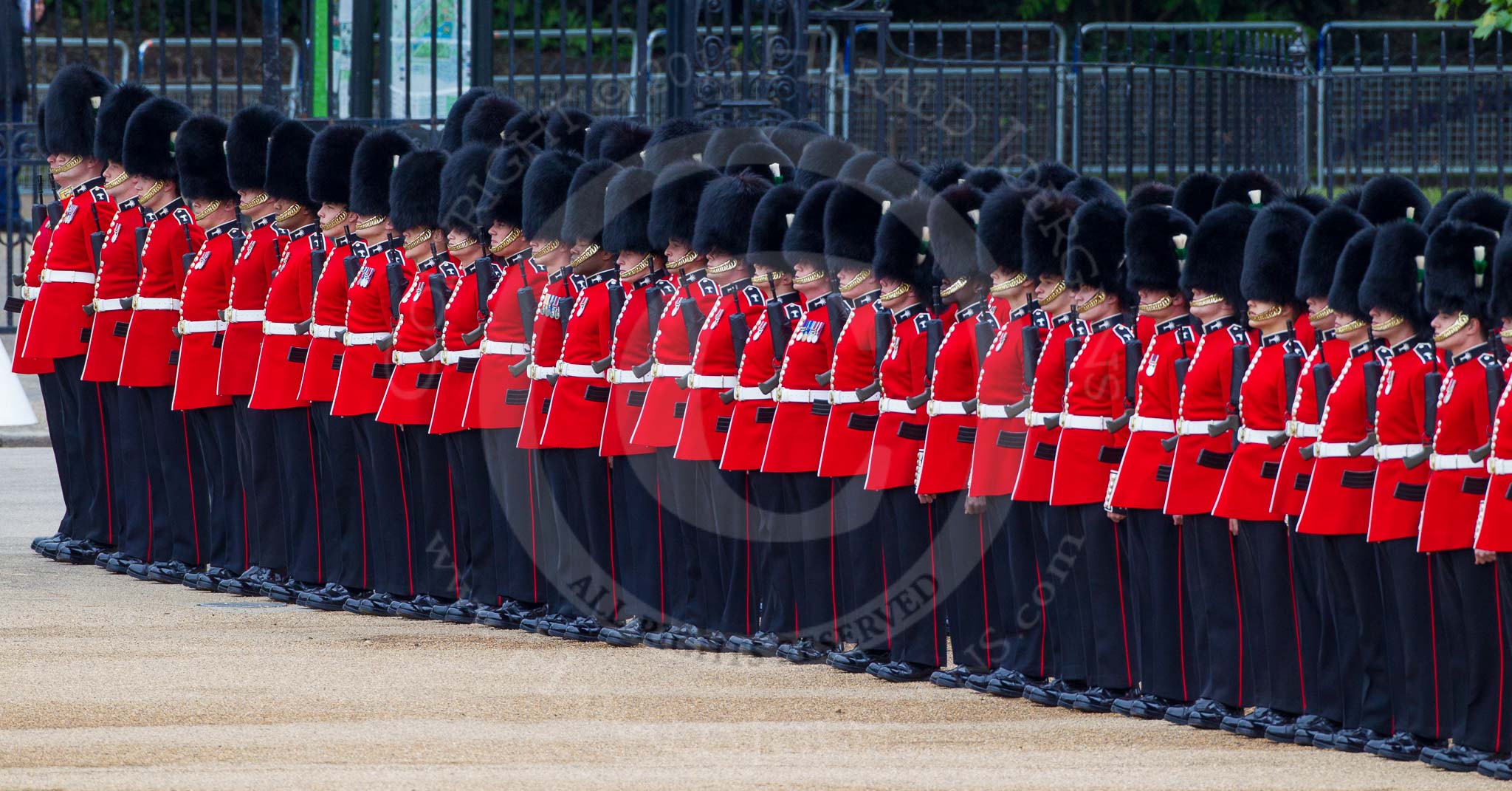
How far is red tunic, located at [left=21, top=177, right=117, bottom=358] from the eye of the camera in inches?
340

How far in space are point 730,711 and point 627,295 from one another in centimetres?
162

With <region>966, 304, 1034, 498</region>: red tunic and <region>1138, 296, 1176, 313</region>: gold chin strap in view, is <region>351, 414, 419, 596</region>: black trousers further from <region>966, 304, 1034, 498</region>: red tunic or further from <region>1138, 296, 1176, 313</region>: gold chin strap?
<region>1138, 296, 1176, 313</region>: gold chin strap

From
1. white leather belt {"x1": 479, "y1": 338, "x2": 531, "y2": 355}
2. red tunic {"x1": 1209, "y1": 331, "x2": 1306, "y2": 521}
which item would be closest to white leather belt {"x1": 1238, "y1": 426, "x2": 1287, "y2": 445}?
red tunic {"x1": 1209, "y1": 331, "x2": 1306, "y2": 521}

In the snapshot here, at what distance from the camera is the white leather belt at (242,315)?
27.2 ft

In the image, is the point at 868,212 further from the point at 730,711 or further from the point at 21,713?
the point at 21,713

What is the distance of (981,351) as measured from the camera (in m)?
6.68

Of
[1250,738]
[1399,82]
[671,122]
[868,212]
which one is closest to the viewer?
[1250,738]

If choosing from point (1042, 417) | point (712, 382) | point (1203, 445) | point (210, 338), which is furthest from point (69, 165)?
point (1203, 445)

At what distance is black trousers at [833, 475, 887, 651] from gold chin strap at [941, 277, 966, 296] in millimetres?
582

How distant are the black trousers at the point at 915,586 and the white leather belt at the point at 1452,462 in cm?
165

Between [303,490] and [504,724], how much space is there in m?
2.29

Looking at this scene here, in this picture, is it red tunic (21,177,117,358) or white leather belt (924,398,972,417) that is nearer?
white leather belt (924,398,972,417)

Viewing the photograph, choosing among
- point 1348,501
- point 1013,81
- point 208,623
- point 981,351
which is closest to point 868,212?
point 981,351

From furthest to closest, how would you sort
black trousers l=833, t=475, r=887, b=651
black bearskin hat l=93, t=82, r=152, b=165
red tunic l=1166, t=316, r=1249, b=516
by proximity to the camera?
black bearskin hat l=93, t=82, r=152, b=165
black trousers l=833, t=475, r=887, b=651
red tunic l=1166, t=316, r=1249, b=516
